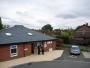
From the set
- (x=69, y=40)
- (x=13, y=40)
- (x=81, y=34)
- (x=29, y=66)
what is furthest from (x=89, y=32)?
(x=29, y=66)

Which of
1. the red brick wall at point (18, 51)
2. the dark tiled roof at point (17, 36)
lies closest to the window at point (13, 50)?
the red brick wall at point (18, 51)

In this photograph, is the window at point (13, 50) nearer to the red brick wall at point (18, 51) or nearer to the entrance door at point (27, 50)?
the red brick wall at point (18, 51)

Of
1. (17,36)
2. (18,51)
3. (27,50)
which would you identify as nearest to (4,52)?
(18,51)

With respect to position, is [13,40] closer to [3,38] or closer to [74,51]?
[3,38]

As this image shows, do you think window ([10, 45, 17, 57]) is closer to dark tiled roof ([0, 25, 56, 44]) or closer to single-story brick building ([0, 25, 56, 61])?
single-story brick building ([0, 25, 56, 61])

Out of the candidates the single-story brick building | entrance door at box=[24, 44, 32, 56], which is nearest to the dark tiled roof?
the single-story brick building

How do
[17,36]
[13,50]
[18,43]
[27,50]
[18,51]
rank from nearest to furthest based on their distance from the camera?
1. [13,50]
2. [18,43]
3. [18,51]
4. [17,36]
5. [27,50]

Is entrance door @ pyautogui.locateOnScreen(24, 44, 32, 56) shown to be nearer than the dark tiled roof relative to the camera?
No

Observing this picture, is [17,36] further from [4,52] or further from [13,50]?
[4,52]

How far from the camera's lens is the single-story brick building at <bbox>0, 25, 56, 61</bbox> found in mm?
27923

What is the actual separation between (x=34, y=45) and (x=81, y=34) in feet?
91.5

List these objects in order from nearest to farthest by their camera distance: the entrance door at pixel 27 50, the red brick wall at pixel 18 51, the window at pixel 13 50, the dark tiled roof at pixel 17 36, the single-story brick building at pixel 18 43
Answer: the red brick wall at pixel 18 51 → the single-story brick building at pixel 18 43 → the dark tiled roof at pixel 17 36 → the window at pixel 13 50 → the entrance door at pixel 27 50

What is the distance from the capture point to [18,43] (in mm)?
30016

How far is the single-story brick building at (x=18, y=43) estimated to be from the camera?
2792 centimetres
